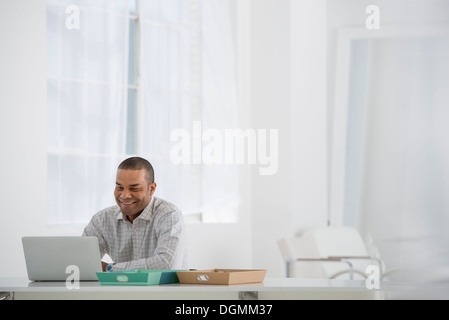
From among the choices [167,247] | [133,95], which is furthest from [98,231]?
[133,95]

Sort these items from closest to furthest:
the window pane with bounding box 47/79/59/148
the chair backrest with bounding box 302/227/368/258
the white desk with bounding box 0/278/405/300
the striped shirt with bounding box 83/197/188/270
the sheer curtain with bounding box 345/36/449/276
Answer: the sheer curtain with bounding box 345/36/449/276 → the white desk with bounding box 0/278/405/300 → the striped shirt with bounding box 83/197/188/270 → the window pane with bounding box 47/79/59/148 → the chair backrest with bounding box 302/227/368/258

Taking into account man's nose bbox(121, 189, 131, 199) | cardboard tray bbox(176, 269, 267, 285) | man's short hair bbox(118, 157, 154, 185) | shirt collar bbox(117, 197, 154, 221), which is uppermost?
man's short hair bbox(118, 157, 154, 185)

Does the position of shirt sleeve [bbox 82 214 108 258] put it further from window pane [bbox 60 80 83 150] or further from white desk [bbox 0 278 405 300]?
window pane [bbox 60 80 83 150]

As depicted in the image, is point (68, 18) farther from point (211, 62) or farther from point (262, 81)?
point (262, 81)

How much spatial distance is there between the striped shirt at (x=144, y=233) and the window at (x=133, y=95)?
925mm

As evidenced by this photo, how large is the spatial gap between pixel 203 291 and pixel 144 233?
2.65 feet

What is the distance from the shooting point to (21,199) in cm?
371

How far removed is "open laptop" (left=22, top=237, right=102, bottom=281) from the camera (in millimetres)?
2473

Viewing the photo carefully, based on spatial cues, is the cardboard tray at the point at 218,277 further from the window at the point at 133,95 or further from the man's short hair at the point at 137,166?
the window at the point at 133,95

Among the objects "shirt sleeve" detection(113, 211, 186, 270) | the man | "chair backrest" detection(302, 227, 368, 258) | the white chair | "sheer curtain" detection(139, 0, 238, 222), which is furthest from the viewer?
"chair backrest" detection(302, 227, 368, 258)

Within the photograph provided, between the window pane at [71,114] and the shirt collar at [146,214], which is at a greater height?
the window pane at [71,114]

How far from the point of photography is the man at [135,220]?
3.02 metres

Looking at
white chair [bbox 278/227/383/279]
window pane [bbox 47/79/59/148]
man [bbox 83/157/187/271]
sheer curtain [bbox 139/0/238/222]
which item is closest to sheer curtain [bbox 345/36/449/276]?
man [bbox 83/157/187/271]

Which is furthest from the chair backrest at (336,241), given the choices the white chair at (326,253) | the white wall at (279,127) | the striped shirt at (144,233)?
the striped shirt at (144,233)
